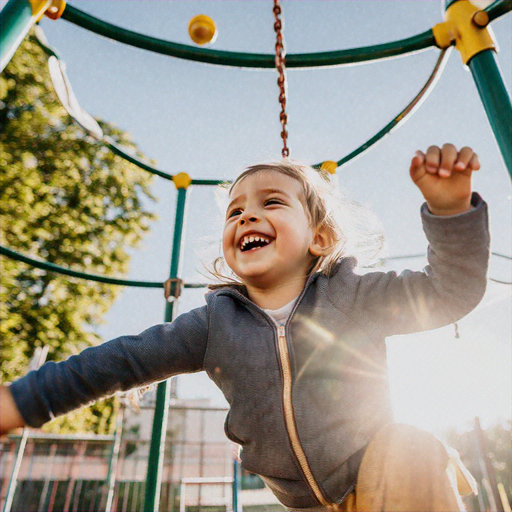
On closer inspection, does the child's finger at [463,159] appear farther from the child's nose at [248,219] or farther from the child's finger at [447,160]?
the child's nose at [248,219]

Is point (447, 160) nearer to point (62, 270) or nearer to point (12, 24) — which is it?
point (12, 24)

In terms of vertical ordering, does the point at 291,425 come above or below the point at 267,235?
below

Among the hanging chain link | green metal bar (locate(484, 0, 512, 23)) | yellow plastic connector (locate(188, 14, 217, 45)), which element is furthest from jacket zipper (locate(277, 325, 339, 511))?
yellow plastic connector (locate(188, 14, 217, 45))

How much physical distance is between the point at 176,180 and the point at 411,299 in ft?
5.64

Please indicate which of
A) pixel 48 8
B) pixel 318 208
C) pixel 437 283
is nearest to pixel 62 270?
pixel 48 8

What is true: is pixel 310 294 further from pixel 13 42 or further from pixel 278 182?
pixel 13 42

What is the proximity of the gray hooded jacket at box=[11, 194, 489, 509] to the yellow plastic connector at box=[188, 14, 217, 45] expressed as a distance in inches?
38.8

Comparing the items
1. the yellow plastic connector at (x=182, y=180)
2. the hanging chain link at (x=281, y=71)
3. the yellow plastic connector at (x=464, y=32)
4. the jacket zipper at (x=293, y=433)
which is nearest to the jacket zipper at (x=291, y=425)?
the jacket zipper at (x=293, y=433)

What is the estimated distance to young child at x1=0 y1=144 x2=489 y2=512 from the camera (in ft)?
2.26

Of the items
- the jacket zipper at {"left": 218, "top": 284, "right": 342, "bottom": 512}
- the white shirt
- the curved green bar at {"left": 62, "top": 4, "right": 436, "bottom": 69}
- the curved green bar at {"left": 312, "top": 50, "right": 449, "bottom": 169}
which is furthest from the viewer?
the curved green bar at {"left": 312, "top": 50, "right": 449, "bottom": 169}

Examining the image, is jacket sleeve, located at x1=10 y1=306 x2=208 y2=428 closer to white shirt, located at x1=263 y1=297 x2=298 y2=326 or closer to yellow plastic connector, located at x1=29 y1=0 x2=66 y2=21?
white shirt, located at x1=263 y1=297 x2=298 y2=326

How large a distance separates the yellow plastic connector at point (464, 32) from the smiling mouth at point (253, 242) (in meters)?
0.67

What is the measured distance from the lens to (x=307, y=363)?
0.84 m

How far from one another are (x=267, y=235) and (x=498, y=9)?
0.83m
